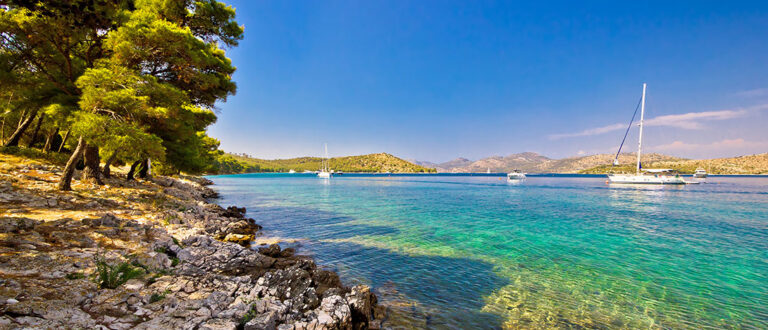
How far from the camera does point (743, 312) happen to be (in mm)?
8492

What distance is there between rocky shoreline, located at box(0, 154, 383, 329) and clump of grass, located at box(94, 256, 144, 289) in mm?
21

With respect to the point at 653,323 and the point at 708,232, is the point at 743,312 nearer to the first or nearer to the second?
the point at 653,323

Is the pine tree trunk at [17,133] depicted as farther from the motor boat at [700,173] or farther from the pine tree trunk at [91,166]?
the motor boat at [700,173]

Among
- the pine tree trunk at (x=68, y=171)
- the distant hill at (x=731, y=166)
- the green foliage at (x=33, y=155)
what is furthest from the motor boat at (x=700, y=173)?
the green foliage at (x=33, y=155)

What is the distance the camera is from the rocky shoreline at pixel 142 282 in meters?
5.11

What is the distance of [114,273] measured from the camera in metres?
6.26

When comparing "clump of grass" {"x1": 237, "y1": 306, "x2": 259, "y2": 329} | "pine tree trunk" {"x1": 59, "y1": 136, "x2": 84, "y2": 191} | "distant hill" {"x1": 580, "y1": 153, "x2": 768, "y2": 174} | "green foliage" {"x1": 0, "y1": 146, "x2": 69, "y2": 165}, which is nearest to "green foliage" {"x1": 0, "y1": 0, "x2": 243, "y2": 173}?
"pine tree trunk" {"x1": 59, "y1": 136, "x2": 84, "y2": 191}

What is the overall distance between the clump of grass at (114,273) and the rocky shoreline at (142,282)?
0.02 metres

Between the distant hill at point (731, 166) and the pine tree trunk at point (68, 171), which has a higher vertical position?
the distant hill at point (731, 166)

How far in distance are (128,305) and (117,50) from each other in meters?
13.8

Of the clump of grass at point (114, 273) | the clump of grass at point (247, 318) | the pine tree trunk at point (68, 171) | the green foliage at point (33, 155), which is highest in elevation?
the green foliage at point (33, 155)

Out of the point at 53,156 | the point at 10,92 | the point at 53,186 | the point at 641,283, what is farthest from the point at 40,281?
the point at 53,156

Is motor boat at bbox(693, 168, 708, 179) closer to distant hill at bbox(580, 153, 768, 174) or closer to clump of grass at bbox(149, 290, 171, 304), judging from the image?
distant hill at bbox(580, 153, 768, 174)

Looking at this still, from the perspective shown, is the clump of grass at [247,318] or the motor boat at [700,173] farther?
the motor boat at [700,173]
